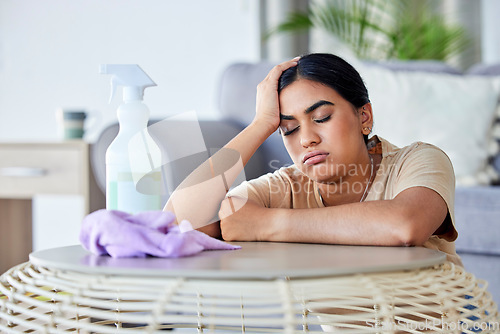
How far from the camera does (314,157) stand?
891 mm

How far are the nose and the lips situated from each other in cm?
2

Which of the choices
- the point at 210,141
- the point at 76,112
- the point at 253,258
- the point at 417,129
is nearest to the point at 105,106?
the point at 76,112

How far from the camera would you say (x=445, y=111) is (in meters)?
1.85

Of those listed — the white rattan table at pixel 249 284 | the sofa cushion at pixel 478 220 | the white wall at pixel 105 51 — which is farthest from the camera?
the white wall at pixel 105 51

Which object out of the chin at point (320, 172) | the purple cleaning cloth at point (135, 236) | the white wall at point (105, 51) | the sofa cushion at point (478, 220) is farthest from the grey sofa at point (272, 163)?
the white wall at point (105, 51)

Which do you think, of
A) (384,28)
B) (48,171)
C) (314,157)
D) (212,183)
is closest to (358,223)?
(314,157)

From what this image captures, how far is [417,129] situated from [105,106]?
1525mm

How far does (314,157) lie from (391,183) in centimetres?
15

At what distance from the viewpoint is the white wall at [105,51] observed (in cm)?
267

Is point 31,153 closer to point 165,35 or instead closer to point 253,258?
point 165,35

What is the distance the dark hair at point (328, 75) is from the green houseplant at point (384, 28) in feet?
5.30

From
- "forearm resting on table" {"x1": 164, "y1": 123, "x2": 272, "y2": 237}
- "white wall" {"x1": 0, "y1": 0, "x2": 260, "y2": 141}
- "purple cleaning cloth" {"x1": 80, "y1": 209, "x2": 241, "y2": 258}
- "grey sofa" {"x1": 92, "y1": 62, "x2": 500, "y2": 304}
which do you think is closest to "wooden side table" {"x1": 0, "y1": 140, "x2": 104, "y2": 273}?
"grey sofa" {"x1": 92, "y1": 62, "x2": 500, "y2": 304}

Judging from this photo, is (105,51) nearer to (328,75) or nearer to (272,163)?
(272,163)

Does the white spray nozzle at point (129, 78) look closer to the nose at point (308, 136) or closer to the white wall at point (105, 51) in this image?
the nose at point (308, 136)
